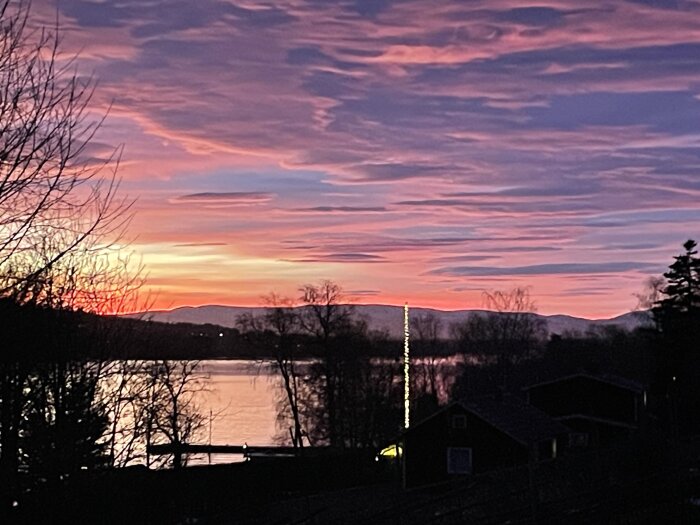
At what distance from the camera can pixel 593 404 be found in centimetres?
4791

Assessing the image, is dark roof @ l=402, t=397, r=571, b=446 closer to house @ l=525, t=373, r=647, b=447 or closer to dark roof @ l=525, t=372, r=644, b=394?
house @ l=525, t=373, r=647, b=447

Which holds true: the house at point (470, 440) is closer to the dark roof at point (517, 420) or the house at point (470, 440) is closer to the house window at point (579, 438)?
the dark roof at point (517, 420)

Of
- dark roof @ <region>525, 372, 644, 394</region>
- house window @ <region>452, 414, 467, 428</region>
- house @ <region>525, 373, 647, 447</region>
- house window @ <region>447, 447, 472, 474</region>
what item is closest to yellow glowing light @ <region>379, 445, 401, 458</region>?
house @ <region>525, 373, 647, 447</region>

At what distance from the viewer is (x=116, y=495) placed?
1306cm

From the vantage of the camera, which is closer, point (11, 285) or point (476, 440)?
point (11, 285)

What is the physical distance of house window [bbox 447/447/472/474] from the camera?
125 ft

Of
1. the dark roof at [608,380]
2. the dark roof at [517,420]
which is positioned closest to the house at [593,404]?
the dark roof at [608,380]

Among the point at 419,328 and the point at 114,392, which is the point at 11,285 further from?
the point at 419,328

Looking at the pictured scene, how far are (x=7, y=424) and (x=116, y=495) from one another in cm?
347

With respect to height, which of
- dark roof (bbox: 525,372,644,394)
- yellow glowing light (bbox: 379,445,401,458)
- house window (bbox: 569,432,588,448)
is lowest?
yellow glowing light (bbox: 379,445,401,458)

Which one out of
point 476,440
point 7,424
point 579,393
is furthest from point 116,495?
point 579,393

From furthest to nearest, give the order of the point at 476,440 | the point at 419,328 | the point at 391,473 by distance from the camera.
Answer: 1. the point at 419,328
2. the point at 391,473
3. the point at 476,440

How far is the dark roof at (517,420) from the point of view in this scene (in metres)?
37.4

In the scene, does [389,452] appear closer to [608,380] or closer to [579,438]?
[579,438]
